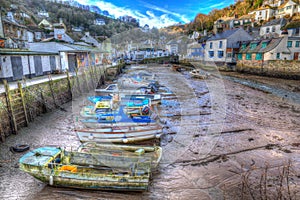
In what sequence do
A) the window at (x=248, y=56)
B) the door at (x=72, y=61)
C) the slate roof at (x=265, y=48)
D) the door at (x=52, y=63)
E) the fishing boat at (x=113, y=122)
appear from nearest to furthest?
the fishing boat at (x=113, y=122) < the door at (x=52, y=63) < the door at (x=72, y=61) < the slate roof at (x=265, y=48) < the window at (x=248, y=56)

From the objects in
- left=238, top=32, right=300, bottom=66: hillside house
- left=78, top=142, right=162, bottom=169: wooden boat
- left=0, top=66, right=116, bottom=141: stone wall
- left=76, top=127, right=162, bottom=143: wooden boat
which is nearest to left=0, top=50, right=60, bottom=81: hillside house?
left=0, top=66, right=116, bottom=141: stone wall

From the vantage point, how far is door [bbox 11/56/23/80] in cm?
1798

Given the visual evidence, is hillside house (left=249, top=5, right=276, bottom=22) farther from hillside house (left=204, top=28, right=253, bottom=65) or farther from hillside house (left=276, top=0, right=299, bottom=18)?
hillside house (left=204, top=28, right=253, bottom=65)

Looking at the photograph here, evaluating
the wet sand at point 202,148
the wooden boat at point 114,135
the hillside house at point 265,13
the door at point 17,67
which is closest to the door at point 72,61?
the door at point 17,67

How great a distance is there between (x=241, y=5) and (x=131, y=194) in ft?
300

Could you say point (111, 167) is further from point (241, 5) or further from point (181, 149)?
point (241, 5)

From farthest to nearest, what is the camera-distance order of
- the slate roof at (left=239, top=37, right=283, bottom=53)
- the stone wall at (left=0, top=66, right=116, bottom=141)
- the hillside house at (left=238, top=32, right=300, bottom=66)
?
1. the slate roof at (left=239, top=37, right=283, bottom=53)
2. the hillside house at (left=238, top=32, right=300, bottom=66)
3. the stone wall at (left=0, top=66, right=116, bottom=141)

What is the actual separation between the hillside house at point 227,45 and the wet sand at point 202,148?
28.2 meters

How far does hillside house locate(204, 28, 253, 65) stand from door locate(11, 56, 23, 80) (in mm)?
39150

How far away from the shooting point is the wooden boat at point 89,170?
697 cm

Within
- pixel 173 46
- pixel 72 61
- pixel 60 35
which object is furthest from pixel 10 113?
pixel 173 46

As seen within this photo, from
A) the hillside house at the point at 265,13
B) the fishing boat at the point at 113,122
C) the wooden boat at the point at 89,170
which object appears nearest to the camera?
the wooden boat at the point at 89,170

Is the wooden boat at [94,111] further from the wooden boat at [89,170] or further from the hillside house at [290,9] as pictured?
the hillside house at [290,9]

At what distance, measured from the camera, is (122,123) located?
10.8m
